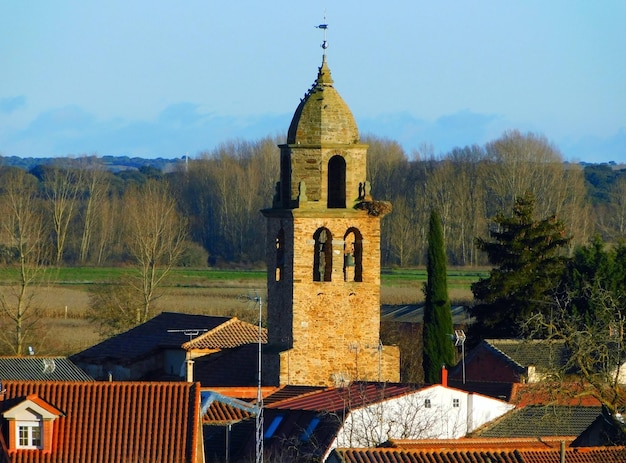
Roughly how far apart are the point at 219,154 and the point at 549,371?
97.2 m

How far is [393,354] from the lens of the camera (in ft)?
126

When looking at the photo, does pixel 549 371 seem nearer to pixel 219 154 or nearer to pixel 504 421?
pixel 504 421

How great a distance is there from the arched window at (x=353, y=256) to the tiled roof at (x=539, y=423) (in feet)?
14.3

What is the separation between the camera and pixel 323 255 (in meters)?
38.9

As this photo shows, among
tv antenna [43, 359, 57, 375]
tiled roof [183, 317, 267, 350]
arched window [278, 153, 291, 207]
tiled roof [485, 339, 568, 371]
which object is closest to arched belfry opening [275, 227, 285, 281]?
arched window [278, 153, 291, 207]

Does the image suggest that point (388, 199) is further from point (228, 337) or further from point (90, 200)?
point (228, 337)

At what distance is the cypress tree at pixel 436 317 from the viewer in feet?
156

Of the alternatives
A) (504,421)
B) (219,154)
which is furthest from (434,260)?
(219,154)

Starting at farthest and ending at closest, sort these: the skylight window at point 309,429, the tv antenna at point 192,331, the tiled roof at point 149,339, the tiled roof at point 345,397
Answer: the tiled roof at point 149,339 < the tv antenna at point 192,331 < the tiled roof at point 345,397 < the skylight window at point 309,429

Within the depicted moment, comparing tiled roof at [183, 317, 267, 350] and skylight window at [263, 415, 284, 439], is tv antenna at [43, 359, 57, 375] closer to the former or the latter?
tiled roof at [183, 317, 267, 350]

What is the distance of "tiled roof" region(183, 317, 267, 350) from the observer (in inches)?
1740

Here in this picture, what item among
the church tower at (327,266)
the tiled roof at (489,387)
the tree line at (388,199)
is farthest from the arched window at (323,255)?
the tree line at (388,199)

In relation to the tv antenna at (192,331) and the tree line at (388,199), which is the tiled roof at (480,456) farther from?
the tree line at (388,199)

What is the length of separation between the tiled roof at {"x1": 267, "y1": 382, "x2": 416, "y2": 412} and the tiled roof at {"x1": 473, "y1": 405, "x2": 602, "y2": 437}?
1853mm
